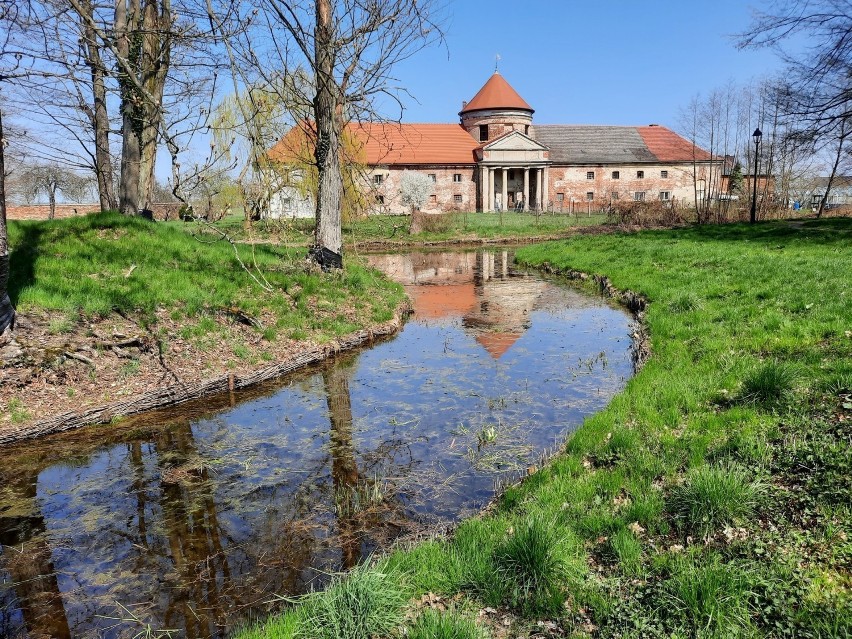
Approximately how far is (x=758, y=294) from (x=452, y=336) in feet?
18.2

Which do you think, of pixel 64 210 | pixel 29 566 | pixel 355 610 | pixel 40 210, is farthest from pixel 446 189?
pixel 355 610

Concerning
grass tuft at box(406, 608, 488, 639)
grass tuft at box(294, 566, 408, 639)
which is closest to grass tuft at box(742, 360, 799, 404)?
grass tuft at box(406, 608, 488, 639)

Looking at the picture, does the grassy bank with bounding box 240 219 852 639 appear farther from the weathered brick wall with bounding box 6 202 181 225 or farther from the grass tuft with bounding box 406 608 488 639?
the weathered brick wall with bounding box 6 202 181 225

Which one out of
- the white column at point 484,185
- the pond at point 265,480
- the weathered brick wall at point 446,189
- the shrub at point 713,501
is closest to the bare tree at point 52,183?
the weathered brick wall at point 446,189

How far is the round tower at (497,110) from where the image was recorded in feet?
172

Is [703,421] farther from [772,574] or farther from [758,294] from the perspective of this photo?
[758,294]

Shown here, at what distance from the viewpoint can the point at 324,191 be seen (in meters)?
12.4

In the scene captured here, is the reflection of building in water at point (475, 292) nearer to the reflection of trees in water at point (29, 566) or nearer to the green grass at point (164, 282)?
the green grass at point (164, 282)

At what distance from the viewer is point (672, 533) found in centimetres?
377

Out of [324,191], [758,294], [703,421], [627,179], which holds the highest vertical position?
[627,179]

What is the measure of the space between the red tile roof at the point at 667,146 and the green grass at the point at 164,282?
52096 millimetres

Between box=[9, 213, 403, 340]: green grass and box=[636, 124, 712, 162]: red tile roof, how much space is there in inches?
2051

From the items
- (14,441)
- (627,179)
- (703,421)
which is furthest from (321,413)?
(627,179)

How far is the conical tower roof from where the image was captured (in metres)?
52.4
